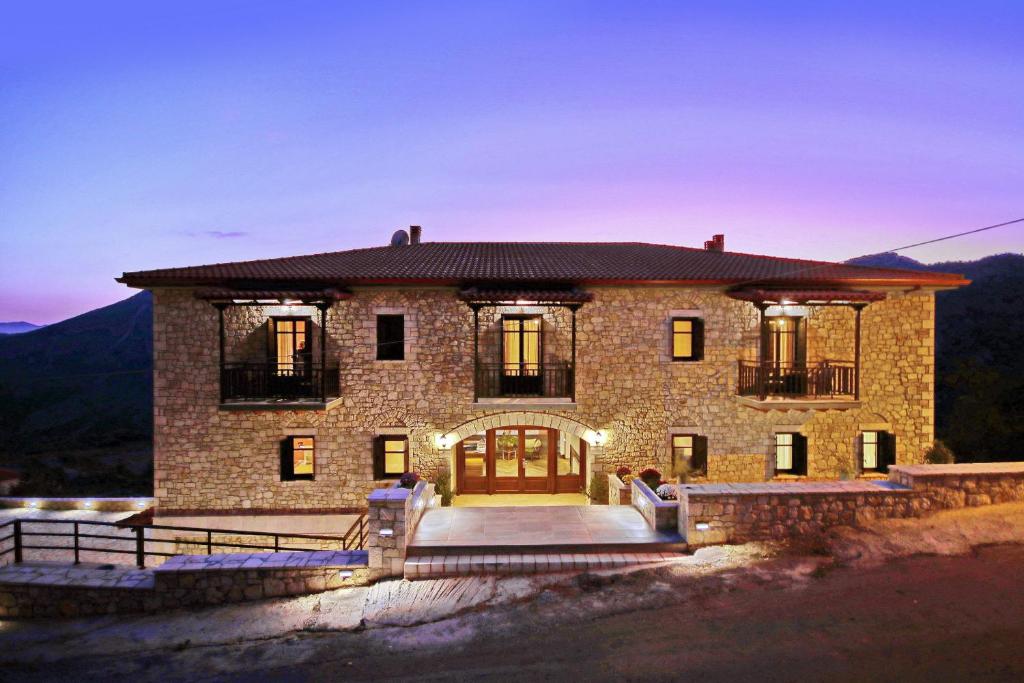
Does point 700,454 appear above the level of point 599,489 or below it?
above

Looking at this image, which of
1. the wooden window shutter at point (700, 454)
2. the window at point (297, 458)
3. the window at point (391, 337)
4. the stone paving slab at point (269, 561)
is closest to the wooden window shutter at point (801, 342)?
the wooden window shutter at point (700, 454)

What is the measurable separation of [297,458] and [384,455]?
2.11m

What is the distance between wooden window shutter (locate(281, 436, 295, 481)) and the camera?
1356 cm

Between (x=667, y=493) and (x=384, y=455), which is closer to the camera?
(x=667, y=493)

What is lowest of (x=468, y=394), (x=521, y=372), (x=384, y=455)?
(x=384, y=455)


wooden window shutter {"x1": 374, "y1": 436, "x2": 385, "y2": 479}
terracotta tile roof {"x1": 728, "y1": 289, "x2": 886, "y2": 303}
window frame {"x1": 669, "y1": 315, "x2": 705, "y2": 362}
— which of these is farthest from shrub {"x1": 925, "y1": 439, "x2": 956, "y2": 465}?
wooden window shutter {"x1": 374, "y1": 436, "x2": 385, "y2": 479}

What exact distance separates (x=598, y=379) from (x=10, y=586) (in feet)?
39.3

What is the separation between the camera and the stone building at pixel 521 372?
525 inches

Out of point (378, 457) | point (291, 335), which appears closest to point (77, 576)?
point (378, 457)

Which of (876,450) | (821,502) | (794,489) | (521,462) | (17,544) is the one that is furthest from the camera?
(521,462)

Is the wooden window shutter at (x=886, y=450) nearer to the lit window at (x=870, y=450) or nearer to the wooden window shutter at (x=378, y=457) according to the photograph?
the lit window at (x=870, y=450)

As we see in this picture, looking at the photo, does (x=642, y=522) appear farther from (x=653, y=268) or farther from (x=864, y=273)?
(x=864, y=273)

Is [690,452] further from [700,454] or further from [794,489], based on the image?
[794,489]

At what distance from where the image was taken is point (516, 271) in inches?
548
